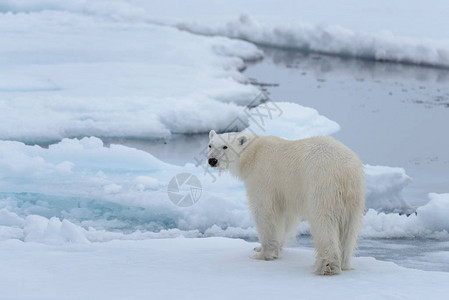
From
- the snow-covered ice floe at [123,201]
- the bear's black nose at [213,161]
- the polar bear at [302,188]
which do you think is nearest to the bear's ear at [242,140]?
the polar bear at [302,188]

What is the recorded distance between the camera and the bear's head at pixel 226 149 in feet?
14.6

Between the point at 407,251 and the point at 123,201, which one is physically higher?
the point at 123,201

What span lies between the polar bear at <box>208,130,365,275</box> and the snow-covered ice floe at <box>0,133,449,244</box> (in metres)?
1.36

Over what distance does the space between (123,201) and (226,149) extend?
7.06 ft

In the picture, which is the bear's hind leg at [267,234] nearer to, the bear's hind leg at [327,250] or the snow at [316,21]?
the bear's hind leg at [327,250]

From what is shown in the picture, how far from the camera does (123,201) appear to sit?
20.8 ft

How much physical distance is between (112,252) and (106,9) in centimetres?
1721

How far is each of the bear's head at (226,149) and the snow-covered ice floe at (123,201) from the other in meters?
1.24

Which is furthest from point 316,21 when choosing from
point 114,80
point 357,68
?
point 114,80

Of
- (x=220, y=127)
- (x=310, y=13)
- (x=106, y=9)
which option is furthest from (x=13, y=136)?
(x=106, y=9)

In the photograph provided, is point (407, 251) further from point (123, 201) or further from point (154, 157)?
point (154, 157)

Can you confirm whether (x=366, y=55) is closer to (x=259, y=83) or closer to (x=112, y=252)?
(x=259, y=83)

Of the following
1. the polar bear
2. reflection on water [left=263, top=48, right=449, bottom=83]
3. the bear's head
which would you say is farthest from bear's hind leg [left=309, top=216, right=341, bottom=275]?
reflection on water [left=263, top=48, right=449, bottom=83]

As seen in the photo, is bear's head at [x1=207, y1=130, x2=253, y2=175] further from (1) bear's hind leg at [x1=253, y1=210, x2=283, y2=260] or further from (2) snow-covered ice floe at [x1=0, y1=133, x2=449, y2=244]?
(2) snow-covered ice floe at [x1=0, y1=133, x2=449, y2=244]
